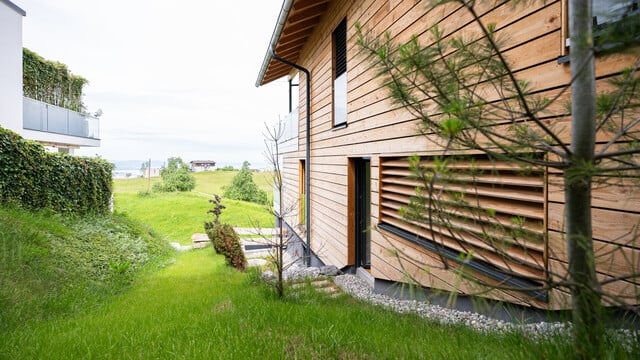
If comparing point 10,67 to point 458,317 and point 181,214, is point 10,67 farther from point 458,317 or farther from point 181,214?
point 458,317

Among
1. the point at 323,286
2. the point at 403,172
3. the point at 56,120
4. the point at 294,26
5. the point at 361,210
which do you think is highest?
the point at 294,26

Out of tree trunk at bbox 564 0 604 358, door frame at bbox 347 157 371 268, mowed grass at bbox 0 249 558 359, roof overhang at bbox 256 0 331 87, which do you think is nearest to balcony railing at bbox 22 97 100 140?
roof overhang at bbox 256 0 331 87

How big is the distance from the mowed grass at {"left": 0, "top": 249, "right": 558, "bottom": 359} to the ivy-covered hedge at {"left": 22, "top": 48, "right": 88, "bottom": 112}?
15.7m

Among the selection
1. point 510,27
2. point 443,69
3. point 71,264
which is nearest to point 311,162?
point 71,264

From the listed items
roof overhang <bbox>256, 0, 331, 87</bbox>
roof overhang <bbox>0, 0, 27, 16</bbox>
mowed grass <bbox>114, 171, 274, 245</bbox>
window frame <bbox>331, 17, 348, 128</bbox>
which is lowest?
mowed grass <bbox>114, 171, 274, 245</bbox>

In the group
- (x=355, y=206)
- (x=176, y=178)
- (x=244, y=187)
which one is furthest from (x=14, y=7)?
(x=244, y=187)

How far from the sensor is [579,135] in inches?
52.1

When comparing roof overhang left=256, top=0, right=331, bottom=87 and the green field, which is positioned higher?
roof overhang left=256, top=0, right=331, bottom=87

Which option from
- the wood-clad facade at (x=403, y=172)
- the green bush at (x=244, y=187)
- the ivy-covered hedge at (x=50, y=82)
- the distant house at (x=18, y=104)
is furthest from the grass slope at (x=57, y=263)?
the green bush at (x=244, y=187)

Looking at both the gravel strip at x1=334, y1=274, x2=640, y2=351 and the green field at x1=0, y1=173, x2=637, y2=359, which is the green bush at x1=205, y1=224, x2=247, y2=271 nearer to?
the green field at x1=0, y1=173, x2=637, y2=359

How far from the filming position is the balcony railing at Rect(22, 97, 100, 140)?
527 inches

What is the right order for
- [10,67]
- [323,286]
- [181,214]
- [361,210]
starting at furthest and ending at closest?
[181,214] < [10,67] < [361,210] < [323,286]

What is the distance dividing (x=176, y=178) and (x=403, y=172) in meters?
31.9

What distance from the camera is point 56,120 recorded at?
49.4 feet
